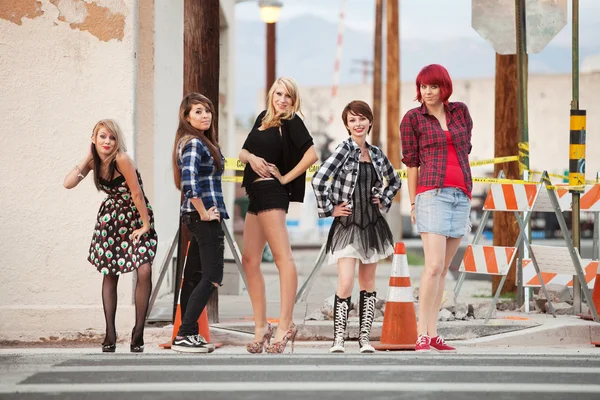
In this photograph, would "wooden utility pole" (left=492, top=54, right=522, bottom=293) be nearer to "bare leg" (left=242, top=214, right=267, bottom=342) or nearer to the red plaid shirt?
the red plaid shirt

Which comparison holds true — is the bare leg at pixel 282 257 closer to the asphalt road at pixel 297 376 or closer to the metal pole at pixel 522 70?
the asphalt road at pixel 297 376

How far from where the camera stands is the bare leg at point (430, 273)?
26.2ft

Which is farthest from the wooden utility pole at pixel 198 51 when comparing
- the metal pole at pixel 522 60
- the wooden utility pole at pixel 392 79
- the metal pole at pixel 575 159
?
the wooden utility pole at pixel 392 79

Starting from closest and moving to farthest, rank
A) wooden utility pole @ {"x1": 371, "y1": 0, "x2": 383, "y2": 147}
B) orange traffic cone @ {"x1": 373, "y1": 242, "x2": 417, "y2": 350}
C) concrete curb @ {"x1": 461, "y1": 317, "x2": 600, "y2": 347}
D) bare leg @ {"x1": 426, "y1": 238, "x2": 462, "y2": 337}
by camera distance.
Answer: bare leg @ {"x1": 426, "y1": 238, "x2": 462, "y2": 337}
orange traffic cone @ {"x1": 373, "y1": 242, "x2": 417, "y2": 350}
concrete curb @ {"x1": 461, "y1": 317, "x2": 600, "y2": 347}
wooden utility pole @ {"x1": 371, "y1": 0, "x2": 383, "y2": 147}

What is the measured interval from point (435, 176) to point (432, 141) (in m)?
0.26

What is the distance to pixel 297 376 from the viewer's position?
19.6 feet

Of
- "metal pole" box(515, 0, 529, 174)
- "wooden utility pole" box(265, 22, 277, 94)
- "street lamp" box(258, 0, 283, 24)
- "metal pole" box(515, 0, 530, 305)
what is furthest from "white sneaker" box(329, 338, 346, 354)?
"wooden utility pole" box(265, 22, 277, 94)

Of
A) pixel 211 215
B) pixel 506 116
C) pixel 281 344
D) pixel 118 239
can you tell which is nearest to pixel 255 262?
pixel 211 215

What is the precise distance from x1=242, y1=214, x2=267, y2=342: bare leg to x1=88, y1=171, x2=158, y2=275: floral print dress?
70 cm

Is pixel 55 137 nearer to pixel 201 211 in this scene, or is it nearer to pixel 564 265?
pixel 201 211

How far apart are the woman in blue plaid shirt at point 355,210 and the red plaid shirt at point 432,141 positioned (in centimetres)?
26

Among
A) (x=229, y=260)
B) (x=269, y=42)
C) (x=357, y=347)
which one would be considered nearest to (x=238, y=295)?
(x=229, y=260)

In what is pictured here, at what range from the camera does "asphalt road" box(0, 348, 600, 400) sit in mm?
5500

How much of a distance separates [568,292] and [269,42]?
17.2 metres
